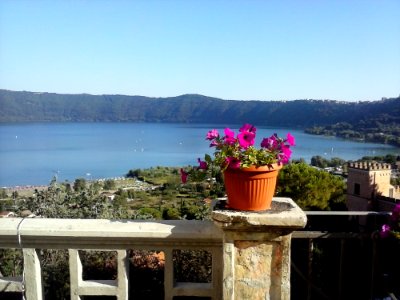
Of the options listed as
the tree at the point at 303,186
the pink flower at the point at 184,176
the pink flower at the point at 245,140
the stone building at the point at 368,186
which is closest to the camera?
the pink flower at the point at 245,140

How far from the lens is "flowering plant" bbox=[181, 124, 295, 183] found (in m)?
1.77

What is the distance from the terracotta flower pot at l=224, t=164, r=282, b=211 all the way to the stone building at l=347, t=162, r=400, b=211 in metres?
28.0

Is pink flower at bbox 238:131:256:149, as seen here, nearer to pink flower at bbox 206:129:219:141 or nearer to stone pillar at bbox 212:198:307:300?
pink flower at bbox 206:129:219:141

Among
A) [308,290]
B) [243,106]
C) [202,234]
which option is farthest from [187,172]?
[243,106]

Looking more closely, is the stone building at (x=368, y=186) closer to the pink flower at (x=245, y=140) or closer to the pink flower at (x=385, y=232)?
the pink flower at (x=385, y=232)

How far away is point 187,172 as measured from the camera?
6.36 ft

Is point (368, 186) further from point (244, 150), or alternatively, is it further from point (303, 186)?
point (244, 150)

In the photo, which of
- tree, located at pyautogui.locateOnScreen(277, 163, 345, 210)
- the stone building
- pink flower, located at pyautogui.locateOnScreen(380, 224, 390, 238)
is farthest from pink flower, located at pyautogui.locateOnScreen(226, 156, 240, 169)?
the stone building

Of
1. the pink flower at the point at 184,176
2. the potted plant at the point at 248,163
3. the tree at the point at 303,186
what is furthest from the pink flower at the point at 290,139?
Answer: the tree at the point at 303,186

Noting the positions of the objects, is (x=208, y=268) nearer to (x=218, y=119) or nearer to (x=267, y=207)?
(x=267, y=207)

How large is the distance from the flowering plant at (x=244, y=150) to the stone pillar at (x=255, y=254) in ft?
0.75

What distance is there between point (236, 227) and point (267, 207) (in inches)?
8.8

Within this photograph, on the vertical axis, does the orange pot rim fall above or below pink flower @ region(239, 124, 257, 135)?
below

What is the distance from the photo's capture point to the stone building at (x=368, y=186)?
91.4 feet
